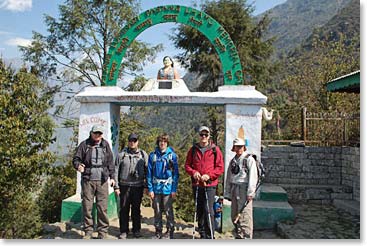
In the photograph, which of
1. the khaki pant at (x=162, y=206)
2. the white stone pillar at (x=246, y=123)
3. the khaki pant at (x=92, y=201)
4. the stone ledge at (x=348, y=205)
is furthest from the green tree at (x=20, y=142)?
the stone ledge at (x=348, y=205)

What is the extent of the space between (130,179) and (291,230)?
2316mm

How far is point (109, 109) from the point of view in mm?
5707

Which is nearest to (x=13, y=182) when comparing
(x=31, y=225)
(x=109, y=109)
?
(x=31, y=225)

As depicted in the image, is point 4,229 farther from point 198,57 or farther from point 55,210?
point 198,57

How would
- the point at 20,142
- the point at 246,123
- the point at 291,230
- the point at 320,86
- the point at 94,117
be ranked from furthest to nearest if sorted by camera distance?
the point at 320,86
the point at 20,142
the point at 94,117
the point at 246,123
the point at 291,230

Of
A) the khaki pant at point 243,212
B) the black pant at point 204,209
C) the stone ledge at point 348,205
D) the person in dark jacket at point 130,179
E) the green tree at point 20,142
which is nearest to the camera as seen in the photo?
the khaki pant at point 243,212

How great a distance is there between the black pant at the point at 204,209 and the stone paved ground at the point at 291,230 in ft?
1.50

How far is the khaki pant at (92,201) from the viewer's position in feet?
15.0

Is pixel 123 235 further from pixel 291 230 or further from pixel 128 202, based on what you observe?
pixel 291 230

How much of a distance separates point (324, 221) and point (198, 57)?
1060 centimetres

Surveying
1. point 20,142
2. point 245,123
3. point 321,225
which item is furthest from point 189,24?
point 20,142

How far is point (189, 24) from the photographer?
5801mm

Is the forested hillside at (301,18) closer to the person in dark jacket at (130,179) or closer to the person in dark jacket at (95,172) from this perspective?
the person in dark jacket at (130,179)

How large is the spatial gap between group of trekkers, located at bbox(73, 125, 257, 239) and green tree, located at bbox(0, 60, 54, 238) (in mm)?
3677
